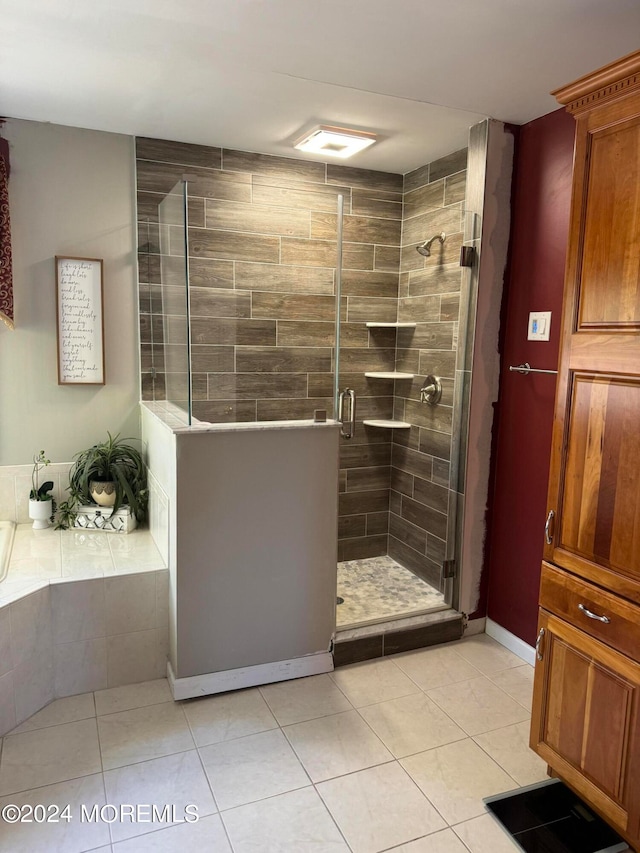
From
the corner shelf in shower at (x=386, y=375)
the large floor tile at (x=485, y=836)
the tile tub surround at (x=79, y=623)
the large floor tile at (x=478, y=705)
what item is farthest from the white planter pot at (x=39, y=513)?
the large floor tile at (x=485, y=836)

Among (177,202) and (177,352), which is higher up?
(177,202)

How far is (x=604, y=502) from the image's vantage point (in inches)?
68.0

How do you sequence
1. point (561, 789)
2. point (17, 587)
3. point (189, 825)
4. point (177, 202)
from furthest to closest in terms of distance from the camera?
point (177, 202)
point (17, 587)
point (561, 789)
point (189, 825)

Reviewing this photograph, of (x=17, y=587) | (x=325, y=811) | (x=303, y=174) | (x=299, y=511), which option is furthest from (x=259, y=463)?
(x=303, y=174)

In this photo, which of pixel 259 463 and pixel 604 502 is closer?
pixel 604 502

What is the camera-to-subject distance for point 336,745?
220 cm

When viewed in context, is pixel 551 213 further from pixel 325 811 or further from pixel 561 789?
pixel 325 811

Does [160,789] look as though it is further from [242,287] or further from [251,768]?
[242,287]

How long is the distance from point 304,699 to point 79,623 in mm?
974

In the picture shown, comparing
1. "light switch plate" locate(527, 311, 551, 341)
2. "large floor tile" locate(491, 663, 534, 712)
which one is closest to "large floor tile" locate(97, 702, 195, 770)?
"large floor tile" locate(491, 663, 534, 712)

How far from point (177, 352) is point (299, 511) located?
87 cm

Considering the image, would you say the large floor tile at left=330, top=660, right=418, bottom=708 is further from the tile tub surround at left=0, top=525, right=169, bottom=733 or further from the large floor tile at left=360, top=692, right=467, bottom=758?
the tile tub surround at left=0, top=525, right=169, bottom=733

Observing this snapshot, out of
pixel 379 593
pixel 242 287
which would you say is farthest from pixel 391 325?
pixel 379 593

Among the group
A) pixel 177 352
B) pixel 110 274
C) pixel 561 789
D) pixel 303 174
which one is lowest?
pixel 561 789
